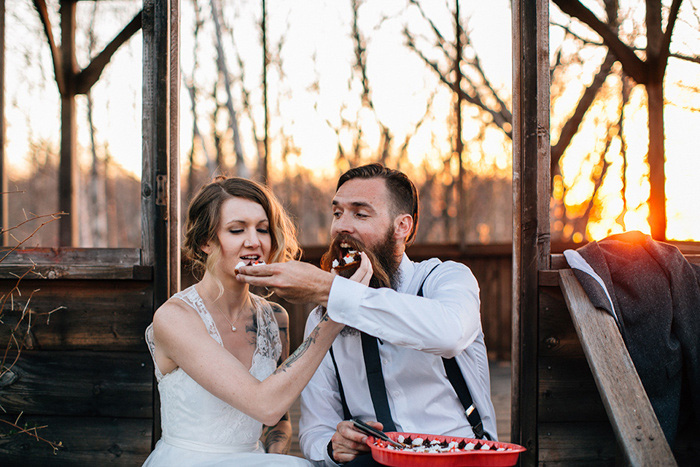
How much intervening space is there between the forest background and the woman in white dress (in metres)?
3.82

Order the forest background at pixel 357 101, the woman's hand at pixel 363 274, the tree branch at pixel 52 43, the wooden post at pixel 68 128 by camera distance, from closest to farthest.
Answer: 1. the woman's hand at pixel 363 274
2. the tree branch at pixel 52 43
3. the wooden post at pixel 68 128
4. the forest background at pixel 357 101

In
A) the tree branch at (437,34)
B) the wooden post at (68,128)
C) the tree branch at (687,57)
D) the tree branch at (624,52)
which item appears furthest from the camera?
the tree branch at (437,34)

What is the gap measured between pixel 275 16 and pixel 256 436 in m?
8.80

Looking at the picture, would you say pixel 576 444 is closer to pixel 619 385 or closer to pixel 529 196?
pixel 619 385

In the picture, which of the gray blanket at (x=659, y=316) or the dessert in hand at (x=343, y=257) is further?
the dessert in hand at (x=343, y=257)

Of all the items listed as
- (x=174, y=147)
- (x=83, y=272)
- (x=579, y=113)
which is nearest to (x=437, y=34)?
(x=579, y=113)

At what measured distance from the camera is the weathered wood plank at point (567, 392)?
8.98 feet

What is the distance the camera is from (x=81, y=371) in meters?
2.93

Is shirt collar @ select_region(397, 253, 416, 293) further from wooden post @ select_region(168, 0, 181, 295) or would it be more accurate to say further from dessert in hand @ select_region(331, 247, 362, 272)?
wooden post @ select_region(168, 0, 181, 295)

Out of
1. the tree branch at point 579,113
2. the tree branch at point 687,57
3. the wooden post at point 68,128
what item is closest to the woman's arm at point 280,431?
the tree branch at point 687,57

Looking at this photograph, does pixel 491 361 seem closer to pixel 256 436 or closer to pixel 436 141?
pixel 436 141

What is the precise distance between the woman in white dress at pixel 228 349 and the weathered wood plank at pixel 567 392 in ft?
3.83

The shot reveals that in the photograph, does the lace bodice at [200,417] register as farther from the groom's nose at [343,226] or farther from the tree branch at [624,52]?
the tree branch at [624,52]

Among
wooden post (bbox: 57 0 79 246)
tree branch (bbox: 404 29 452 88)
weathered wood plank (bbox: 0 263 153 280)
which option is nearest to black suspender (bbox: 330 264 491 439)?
weathered wood plank (bbox: 0 263 153 280)
